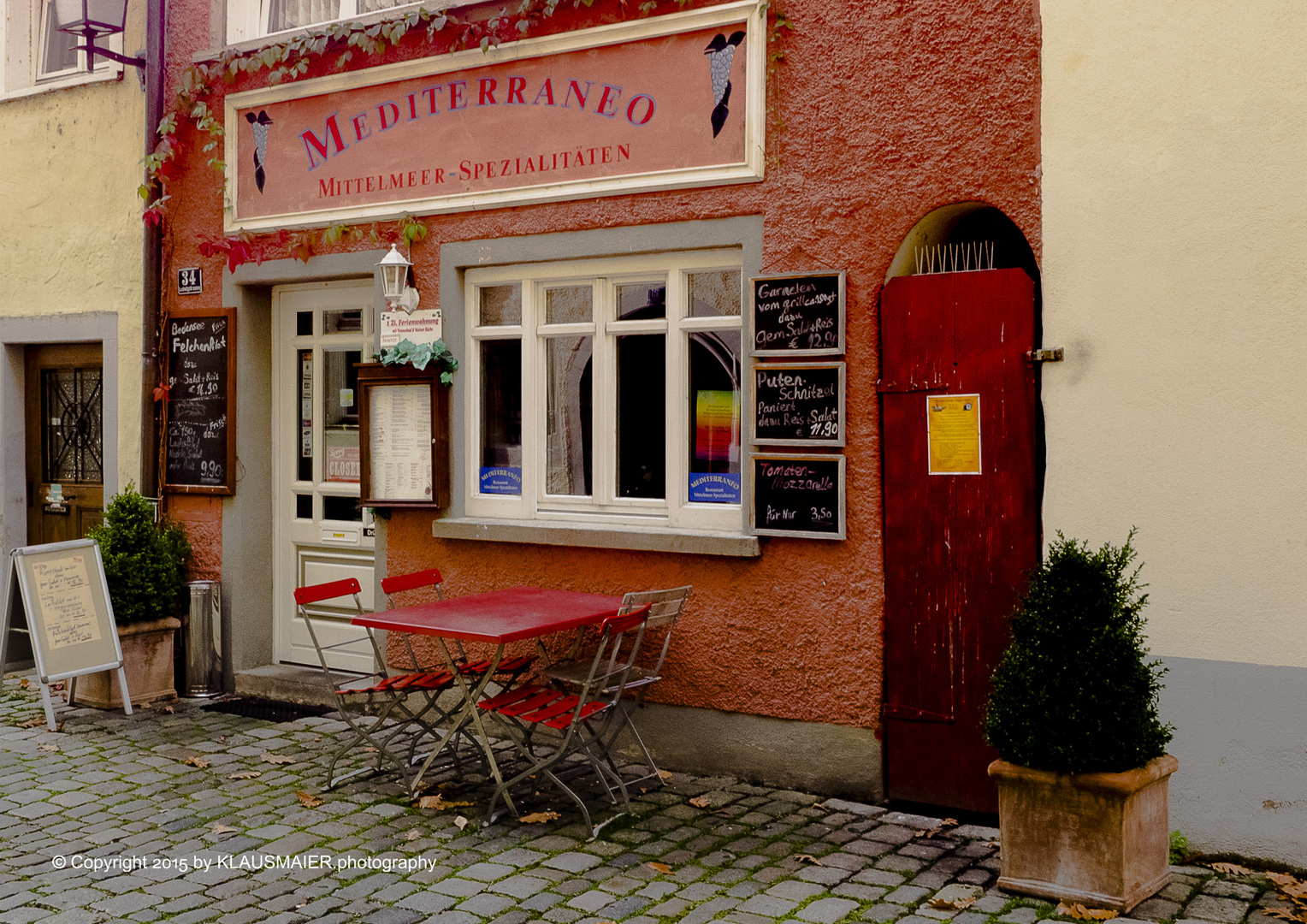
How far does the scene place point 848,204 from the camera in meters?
5.73

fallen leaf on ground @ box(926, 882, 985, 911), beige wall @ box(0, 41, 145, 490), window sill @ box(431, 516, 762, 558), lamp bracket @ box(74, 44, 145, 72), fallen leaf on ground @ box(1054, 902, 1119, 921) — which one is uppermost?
lamp bracket @ box(74, 44, 145, 72)

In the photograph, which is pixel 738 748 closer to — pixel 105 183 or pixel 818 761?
pixel 818 761

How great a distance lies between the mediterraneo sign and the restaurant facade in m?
0.02

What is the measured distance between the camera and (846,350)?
18.8ft

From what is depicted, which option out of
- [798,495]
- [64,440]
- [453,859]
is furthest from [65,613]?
[798,495]

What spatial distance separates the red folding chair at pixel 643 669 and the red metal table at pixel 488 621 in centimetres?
23

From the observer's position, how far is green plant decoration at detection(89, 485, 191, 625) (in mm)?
7555

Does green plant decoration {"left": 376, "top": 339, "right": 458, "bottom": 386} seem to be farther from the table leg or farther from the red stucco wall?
the table leg

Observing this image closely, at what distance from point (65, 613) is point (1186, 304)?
623 cm

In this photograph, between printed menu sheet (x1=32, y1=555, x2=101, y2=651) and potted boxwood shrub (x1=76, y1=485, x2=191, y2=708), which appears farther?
potted boxwood shrub (x1=76, y1=485, x2=191, y2=708)

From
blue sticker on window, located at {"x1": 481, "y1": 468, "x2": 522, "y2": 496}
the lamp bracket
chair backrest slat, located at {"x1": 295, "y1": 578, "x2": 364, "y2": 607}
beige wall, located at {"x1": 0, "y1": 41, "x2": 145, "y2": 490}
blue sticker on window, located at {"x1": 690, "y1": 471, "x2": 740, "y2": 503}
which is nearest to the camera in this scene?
chair backrest slat, located at {"x1": 295, "y1": 578, "x2": 364, "y2": 607}

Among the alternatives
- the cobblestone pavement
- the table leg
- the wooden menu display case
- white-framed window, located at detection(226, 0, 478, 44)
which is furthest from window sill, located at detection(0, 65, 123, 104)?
the table leg

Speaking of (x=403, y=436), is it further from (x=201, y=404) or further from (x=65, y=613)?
(x=65, y=613)

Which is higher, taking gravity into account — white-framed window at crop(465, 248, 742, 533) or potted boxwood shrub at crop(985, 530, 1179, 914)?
white-framed window at crop(465, 248, 742, 533)
